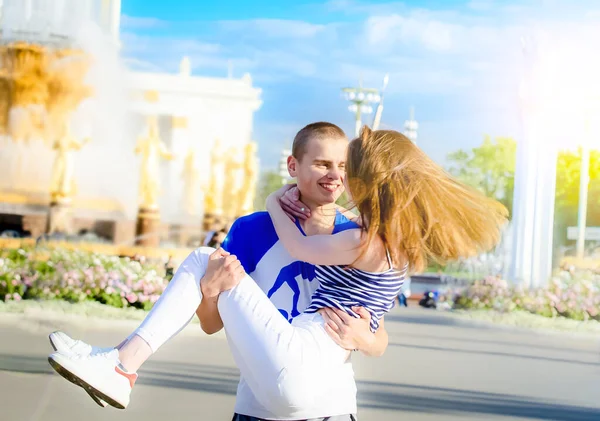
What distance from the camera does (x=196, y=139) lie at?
36.2 ft

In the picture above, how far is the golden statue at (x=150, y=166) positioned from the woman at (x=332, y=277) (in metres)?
8.48

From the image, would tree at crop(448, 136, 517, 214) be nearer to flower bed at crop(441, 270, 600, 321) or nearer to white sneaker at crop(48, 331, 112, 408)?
flower bed at crop(441, 270, 600, 321)

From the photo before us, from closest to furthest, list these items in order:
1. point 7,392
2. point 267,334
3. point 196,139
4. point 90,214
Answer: point 267,334, point 7,392, point 90,214, point 196,139

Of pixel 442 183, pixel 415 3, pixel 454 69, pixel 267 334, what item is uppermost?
pixel 415 3

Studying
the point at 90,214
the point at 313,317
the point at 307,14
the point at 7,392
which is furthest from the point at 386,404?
the point at 307,14

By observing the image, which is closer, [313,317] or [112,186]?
[313,317]

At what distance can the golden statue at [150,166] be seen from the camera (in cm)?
1027

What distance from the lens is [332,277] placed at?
1919mm

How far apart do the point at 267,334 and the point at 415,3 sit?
9.90 metres

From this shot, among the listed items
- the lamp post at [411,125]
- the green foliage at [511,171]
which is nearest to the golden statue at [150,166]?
the lamp post at [411,125]

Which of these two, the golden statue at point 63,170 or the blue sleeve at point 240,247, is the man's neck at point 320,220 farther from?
the golden statue at point 63,170

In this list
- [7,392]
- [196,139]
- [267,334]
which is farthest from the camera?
[196,139]

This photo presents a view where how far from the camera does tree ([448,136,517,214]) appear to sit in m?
12.1

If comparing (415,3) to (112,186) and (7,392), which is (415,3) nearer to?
(112,186)
